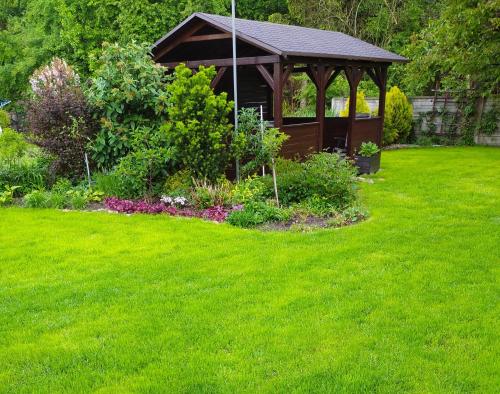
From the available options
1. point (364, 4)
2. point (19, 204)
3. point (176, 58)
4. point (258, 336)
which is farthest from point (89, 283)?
point (364, 4)

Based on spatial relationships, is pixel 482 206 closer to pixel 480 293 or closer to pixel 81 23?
pixel 480 293

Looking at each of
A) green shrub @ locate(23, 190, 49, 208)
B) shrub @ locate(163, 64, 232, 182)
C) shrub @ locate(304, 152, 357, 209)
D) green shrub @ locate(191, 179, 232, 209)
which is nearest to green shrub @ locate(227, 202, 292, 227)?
green shrub @ locate(191, 179, 232, 209)

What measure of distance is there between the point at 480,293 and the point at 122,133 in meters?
6.50

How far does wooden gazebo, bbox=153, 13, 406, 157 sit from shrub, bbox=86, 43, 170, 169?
1619 millimetres

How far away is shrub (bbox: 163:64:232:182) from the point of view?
26.1 ft

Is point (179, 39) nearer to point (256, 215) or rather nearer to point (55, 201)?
point (55, 201)

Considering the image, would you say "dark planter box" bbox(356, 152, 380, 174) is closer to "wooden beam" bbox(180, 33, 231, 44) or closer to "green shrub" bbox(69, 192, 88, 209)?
"wooden beam" bbox(180, 33, 231, 44)

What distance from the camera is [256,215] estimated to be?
23.9 ft

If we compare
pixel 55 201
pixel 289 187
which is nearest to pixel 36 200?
pixel 55 201

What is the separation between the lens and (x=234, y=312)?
4.39 m

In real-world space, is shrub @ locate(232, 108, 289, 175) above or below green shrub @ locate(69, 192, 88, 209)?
above

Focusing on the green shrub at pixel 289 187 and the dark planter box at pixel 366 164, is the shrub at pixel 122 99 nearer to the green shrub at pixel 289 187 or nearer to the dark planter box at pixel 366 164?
the green shrub at pixel 289 187

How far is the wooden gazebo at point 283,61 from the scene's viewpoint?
9.41m

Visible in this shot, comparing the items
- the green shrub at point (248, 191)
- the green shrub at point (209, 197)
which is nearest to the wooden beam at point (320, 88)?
the green shrub at point (248, 191)
